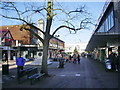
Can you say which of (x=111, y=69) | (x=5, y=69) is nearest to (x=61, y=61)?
(x=111, y=69)

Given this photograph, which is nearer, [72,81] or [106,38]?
[72,81]

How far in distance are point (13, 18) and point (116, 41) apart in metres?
9.63

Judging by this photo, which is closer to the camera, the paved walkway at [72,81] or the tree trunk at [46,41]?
the paved walkway at [72,81]

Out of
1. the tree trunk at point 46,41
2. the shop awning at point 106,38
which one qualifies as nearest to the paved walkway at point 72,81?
the tree trunk at point 46,41

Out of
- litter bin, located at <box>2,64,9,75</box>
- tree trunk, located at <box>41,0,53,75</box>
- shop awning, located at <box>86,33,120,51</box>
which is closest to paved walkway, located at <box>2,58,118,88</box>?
litter bin, located at <box>2,64,9,75</box>

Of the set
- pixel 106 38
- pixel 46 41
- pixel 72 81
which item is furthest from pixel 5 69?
pixel 106 38

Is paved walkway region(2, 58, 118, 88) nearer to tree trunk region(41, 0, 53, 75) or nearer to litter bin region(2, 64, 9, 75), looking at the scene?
litter bin region(2, 64, 9, 75)

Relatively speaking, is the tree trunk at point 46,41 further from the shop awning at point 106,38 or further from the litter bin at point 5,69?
the shop awning at point 106,38

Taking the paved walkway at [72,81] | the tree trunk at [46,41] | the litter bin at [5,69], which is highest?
the tree trunk at [46,41]

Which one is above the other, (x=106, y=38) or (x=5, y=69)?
(x=106, y=38)

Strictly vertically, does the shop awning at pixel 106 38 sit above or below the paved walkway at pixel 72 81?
above

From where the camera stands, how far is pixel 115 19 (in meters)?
14.8

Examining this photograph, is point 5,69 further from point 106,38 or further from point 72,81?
point 106,38

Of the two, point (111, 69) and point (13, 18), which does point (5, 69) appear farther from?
point (111, 69)
